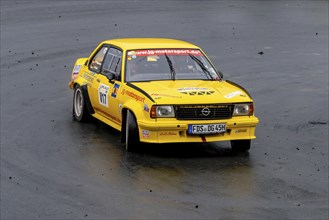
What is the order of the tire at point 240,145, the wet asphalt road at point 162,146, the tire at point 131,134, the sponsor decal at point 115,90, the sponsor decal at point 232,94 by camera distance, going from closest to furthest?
the wet asphalt road at point 162,146
the tire at point 131,134
the sponsor decal at point 232,94
the tire at point 240,145
the sponsor decal at point 115,90

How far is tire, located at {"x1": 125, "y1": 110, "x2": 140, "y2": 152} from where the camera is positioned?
40.0 ft

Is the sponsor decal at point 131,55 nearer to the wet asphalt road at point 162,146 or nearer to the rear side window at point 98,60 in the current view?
the rear side window at point 98,60

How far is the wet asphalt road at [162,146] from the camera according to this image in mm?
9898

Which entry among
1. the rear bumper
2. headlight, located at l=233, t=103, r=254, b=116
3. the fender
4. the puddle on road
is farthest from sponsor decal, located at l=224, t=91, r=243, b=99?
the fender

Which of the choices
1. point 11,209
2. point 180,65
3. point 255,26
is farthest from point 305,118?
point 255,26

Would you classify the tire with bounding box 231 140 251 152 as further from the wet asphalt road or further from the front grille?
the front grille

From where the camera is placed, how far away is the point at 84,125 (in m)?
14.2

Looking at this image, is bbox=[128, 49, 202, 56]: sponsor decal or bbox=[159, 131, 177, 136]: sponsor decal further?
bbox=[128, 49, 202, 56]: sponsor decal

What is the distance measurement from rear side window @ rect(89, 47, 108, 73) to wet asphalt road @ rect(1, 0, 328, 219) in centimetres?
97

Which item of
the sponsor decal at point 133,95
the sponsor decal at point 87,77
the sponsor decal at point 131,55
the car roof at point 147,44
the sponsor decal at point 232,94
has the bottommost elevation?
the sponsor decal at point 87,77

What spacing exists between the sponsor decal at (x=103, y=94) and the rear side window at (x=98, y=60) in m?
0.59

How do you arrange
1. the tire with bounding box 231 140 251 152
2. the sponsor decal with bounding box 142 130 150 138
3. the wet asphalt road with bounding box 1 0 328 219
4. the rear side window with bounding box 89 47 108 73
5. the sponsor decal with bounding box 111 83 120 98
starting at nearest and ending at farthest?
the wet asphalt road with bounding box 1 0 328 219 < the sponsor decal with bounding box 142 130 150 138 < the tire with bounding box 231 140 251 152 < the sponsor decal with bounding box 111 83 120 98 < the rear side window with bounding box 89 47 108 73

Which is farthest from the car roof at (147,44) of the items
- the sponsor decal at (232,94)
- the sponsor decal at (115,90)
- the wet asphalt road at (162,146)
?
the sponsor decal at (232,94)

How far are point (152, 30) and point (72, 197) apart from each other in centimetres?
1469
